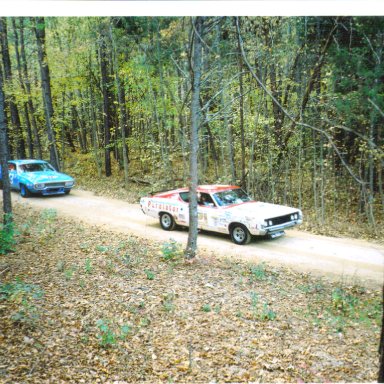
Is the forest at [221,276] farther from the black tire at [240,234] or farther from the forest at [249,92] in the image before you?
the black tire at [240,234]

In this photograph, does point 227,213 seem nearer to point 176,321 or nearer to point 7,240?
point 176,321

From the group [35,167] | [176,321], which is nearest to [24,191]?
[35,167]

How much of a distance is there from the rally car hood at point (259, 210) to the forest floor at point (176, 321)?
151 centimetres

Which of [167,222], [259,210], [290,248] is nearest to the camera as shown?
[290,248]

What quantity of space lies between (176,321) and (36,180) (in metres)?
11.0

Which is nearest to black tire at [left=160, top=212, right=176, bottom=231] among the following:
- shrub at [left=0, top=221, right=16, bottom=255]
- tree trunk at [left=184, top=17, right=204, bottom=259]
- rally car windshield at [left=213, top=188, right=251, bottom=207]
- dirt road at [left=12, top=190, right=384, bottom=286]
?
dirt road at [left=12, top=190, right=384, bottom=286]

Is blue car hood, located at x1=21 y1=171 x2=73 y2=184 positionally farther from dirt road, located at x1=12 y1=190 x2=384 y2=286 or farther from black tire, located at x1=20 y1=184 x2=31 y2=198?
dirt road, located at x1=12 y1=190 x2=384 y2=286

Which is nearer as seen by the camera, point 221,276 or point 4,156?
point 221,276

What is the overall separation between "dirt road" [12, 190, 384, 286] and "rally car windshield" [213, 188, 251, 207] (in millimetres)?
988

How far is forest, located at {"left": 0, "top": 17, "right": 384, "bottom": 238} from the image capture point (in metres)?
7.60

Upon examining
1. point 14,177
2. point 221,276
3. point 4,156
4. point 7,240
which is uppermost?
point 4,156

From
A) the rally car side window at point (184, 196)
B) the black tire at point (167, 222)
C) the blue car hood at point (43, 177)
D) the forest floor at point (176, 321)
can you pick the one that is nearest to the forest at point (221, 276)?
the forest floor at point (176, 321)

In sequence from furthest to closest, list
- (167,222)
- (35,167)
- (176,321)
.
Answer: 1. (35,167)
2. (167,222)
3. (176,321)

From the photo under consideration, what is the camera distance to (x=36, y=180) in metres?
13.8
